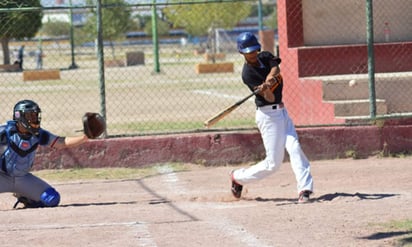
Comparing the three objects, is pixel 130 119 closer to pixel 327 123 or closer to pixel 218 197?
pixel 327 123

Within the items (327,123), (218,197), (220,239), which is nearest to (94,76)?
(327,123)

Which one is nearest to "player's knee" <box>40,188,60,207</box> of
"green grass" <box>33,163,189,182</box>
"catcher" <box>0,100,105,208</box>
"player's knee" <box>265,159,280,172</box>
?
"catcher" <box>0,100,105,208</box>

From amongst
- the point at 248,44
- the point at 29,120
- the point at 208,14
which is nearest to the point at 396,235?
the point at 248,44

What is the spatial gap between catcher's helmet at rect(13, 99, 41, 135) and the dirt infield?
35.1 inches

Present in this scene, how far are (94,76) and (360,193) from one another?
25.6m

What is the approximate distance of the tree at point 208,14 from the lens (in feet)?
152

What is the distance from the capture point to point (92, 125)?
9.19 meters

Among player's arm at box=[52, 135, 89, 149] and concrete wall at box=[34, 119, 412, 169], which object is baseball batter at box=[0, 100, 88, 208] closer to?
player's arm at box=[52, 135, 89, 149]

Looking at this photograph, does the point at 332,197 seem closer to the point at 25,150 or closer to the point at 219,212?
the point at 219,212

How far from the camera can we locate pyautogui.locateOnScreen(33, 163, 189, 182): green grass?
11.6 meters

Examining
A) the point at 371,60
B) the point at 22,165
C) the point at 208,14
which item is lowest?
the point at 22,165

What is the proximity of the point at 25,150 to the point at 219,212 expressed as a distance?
7.38 feet

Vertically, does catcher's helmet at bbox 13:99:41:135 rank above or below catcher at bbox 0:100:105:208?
above

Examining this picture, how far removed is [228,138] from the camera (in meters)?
12.2
